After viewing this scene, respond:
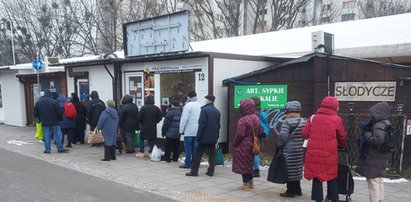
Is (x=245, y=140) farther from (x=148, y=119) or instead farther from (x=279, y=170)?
(x=148, y=119)

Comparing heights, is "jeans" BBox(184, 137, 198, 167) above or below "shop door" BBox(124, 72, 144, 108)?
below

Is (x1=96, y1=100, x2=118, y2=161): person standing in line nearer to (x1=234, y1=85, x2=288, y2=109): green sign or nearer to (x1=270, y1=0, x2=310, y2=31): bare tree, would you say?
(x1=234, y1=85, x2=288, y2=109): green sign

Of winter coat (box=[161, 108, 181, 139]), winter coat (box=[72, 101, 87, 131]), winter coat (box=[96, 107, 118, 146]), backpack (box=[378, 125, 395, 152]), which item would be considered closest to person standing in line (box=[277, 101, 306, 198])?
backpack (box=[378, 125, 395, 152])

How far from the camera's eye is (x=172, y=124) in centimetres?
884

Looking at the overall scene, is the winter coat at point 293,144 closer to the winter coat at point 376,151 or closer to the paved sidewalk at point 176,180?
the paved sidewalk at point 176,180

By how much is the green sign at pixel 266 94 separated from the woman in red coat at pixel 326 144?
11.5ft

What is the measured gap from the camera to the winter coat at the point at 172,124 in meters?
8.79

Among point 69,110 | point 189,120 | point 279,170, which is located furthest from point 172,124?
point 69,110

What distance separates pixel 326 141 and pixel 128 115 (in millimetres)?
5865

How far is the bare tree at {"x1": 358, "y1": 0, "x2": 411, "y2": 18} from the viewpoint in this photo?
971 inches

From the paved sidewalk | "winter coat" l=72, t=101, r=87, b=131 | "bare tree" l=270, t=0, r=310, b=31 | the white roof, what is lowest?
the paved sidewalk

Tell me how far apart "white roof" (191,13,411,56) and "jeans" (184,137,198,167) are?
527 cm

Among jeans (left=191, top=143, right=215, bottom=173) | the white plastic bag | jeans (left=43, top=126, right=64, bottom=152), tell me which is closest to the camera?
jeans (left=191, top=143, right=215, bottom=173)

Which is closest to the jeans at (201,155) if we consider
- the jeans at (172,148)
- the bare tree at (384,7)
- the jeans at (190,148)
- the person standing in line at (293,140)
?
the jeans at (190,148)
